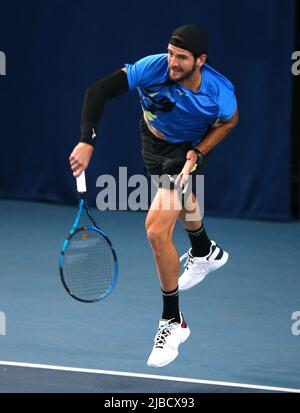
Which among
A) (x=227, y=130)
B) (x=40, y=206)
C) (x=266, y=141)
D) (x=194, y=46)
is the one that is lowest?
(x=40, y=206)

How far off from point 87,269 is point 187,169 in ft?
2.20

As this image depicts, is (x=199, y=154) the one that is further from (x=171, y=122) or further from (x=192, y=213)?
(x=192, y=213)

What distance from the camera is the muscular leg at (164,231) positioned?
5648 millimetres

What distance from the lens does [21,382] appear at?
211 inches

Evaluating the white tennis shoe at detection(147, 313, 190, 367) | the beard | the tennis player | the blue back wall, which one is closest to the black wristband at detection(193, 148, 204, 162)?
the tennis player

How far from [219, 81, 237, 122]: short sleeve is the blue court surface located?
3.99ft


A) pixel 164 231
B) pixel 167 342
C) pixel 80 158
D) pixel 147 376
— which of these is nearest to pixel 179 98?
pixel 164 231

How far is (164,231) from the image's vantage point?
566 centimetres

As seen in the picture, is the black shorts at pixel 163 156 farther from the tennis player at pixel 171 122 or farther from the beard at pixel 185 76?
the beard at pixel 185 76

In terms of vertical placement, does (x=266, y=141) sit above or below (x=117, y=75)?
below

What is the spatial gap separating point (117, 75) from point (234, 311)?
80.0 inches

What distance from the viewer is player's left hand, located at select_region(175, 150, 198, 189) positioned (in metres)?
5.46
